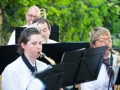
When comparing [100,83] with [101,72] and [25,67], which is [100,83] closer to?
[101,72]

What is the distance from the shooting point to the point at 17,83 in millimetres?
4832

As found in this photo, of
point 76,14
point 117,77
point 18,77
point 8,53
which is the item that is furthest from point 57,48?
point 76,14

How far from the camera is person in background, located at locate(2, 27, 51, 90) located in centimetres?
482

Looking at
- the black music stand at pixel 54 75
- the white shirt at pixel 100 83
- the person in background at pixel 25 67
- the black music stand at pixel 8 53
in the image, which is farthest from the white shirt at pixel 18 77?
the white shirt at pixel 100 83

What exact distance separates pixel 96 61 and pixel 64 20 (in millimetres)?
4656

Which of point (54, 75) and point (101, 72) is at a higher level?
point (54, 75)

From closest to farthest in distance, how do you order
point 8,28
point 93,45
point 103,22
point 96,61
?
point 96,61 < point 93,45 < point 8,28 < point 103,22

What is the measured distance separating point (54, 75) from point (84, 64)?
32.8 inches

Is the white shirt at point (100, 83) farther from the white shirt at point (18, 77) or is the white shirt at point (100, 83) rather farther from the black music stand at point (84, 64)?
the white shirt at point (18, 77)

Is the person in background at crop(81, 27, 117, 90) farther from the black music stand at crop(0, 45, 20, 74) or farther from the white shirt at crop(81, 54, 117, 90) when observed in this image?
the black music stand at crop(0, 45, 20, 74)

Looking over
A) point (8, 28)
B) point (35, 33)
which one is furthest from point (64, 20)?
point (35, 33)

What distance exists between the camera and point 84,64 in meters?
5.30

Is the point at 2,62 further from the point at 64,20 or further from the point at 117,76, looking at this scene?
the point at 64,20

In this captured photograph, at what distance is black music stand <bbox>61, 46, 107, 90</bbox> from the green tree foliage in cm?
437
